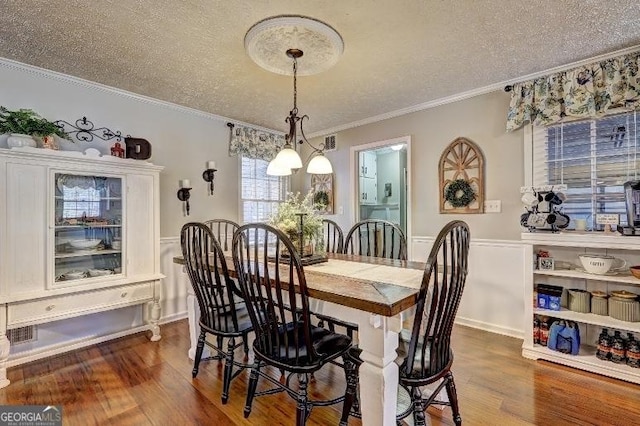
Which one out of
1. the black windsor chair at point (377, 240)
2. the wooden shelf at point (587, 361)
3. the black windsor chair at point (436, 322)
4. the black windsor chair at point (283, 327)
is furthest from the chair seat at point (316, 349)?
the wooden shelf at point (587, 361)

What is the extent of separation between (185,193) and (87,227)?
1020mm

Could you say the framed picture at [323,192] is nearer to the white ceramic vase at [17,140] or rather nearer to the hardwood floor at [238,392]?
the hardwood floor at [238,392]

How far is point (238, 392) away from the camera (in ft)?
6.76

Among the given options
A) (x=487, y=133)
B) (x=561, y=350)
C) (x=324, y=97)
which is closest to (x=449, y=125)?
(x=487, y=133)

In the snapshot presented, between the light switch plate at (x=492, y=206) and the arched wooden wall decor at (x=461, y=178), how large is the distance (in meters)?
0.04

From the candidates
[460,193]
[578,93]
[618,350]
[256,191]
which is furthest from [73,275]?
[578,93]

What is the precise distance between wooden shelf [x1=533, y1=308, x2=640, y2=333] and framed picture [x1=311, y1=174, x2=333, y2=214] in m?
2.69

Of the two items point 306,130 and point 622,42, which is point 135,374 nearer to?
point 306,130

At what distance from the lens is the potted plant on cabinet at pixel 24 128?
229cm

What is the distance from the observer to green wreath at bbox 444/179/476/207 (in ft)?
10.4

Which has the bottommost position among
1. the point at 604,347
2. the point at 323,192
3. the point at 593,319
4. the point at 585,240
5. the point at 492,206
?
the point at 604,347

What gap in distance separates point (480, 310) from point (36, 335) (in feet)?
13.0

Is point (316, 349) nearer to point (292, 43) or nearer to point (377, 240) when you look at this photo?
point (377, 240)

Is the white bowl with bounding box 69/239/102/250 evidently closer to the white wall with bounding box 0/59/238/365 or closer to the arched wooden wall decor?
the white wall with bounding box 0/59/238/365
